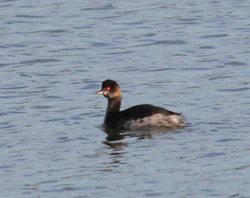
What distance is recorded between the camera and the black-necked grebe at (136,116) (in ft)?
52.2

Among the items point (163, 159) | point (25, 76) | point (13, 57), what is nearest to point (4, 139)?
point (163, 159)

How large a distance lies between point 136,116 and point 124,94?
7.06 ft

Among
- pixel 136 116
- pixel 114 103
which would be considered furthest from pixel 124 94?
pixel 136 116

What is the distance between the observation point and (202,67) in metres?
19.9

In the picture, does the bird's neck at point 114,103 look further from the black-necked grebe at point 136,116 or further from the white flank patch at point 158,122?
the white flank patch at point 158,122

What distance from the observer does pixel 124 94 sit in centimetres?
1830

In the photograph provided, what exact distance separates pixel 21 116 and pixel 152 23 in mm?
8147

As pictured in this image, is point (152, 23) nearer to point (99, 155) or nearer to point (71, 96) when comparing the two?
point (71, 96)

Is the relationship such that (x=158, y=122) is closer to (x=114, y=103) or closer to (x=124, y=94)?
(x=114, y=103)

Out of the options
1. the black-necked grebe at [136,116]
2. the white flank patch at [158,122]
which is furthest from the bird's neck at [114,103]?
the white flank patch at [158,122]

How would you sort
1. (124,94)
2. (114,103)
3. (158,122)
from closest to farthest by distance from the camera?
(158,122)
(114,103)
(124,94)

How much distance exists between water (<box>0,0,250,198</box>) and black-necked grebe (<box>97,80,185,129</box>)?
23 centimetres

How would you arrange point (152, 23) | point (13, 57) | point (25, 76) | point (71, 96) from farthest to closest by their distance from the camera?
point (152, 23) → point (13, 57) → point (25, 76) → point (71, 96)

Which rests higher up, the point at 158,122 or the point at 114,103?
the point at 114,103
